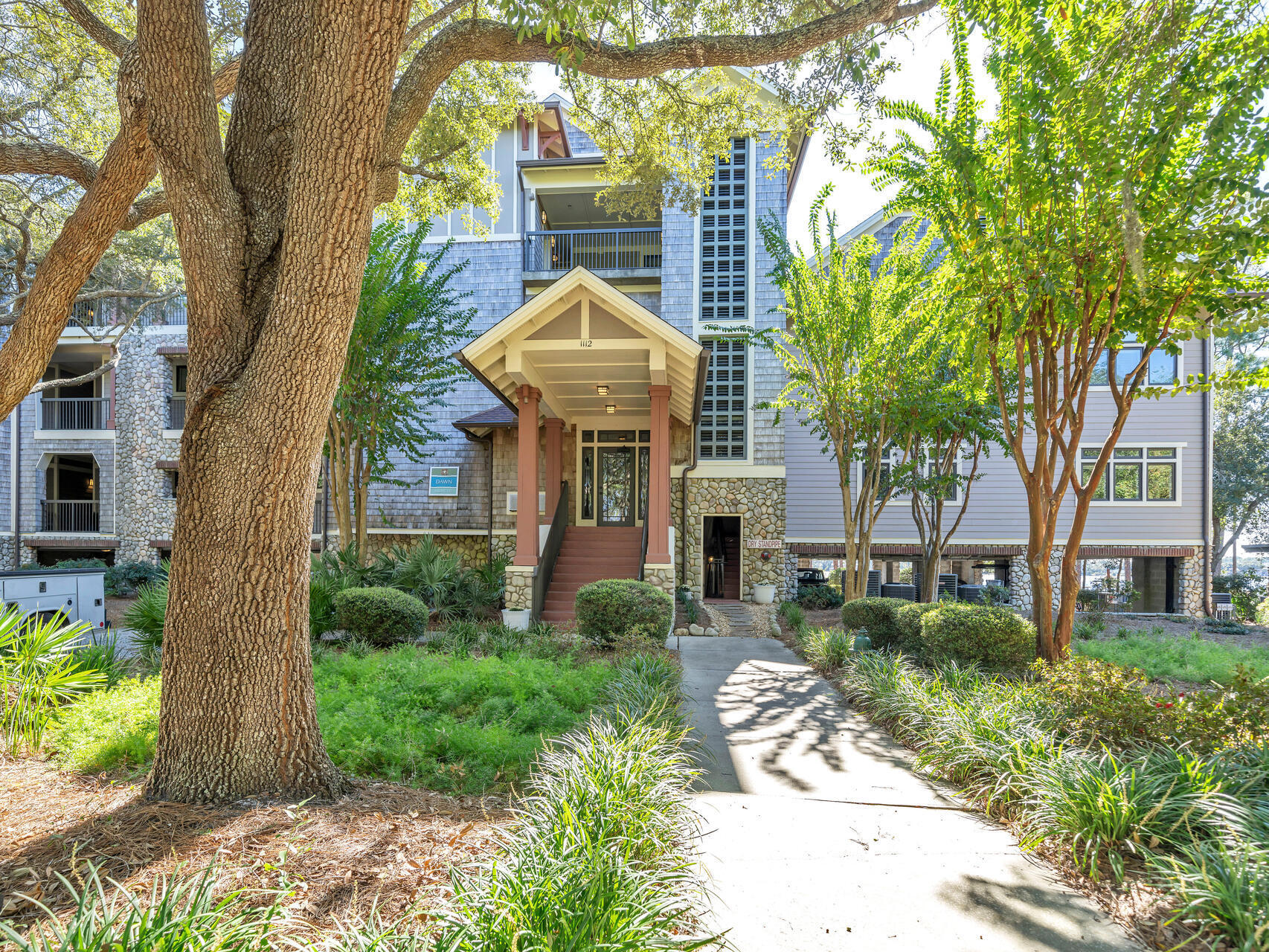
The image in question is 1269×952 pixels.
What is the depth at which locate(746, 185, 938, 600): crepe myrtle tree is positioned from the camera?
9.18 meters

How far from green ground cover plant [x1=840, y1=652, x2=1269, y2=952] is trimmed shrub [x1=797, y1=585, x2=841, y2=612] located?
30.3 feet

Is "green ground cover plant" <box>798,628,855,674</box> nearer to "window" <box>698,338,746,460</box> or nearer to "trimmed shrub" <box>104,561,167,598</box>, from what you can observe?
"window" <box>698,338,746,460</box>

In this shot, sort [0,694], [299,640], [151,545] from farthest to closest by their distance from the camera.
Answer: [151,545] → [0,694] → [299,640]

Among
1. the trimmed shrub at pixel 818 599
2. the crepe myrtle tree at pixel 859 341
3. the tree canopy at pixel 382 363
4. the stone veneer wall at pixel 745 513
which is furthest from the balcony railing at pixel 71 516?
the crepe myrtle tree at pixel 859 341

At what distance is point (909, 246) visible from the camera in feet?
32.0

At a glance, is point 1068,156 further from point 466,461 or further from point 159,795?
point 466,461

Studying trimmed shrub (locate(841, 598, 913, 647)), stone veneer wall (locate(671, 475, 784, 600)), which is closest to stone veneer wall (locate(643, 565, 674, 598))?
trimmed shrub (locate(841, 598, 913, 647))

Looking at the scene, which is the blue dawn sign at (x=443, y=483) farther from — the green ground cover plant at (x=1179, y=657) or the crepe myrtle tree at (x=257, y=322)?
the green ground cover plant at (x=1179, y=657)

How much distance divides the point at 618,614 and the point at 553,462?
5249 mm

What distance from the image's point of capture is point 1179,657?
27.2ft

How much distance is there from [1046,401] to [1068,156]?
216 centimetres

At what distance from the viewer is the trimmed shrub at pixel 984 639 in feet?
21.3

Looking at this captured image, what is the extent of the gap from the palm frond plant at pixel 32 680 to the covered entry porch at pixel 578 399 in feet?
18.9

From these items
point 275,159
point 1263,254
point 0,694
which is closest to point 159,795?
point 0,694
